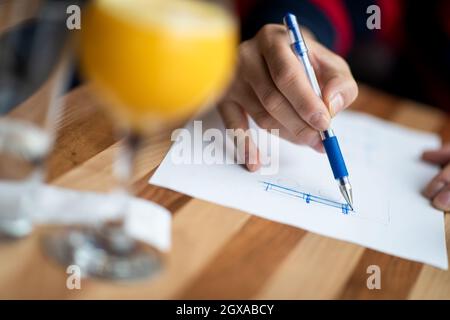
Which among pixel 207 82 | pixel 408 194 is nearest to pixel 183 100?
pixel 207 82

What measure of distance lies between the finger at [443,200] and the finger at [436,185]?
0.01 metres

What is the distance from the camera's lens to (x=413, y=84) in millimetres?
1509

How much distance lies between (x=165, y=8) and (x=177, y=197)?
0.80ft

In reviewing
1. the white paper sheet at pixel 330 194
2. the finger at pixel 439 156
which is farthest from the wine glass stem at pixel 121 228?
the finger at pixel 439 156

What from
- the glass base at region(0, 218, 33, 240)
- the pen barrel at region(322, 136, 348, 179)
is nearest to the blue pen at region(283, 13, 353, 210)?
the pen barrel at region(322, 136, 348, 179)

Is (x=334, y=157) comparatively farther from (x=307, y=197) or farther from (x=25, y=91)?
(x=25, y=91)

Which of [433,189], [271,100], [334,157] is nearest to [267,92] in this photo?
[271,100]

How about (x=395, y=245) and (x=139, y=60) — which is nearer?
(x=139, y=60)

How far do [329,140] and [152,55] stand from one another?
33 centimetres

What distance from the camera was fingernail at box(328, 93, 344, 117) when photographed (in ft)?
2.36

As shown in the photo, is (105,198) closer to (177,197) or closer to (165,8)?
(177,197)

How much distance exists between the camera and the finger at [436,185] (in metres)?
0.77

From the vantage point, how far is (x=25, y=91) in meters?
0.47

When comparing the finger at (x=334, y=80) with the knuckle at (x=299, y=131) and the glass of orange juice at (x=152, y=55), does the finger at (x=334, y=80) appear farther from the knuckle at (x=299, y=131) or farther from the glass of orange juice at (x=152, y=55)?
the glass of orange juice at (x=152, y=55)
